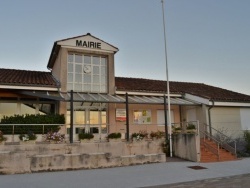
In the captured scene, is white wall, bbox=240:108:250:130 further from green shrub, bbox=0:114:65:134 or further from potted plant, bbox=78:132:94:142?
green shrub, bbox=0:114:65:134

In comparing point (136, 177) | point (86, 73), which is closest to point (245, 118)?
point (86, 73)

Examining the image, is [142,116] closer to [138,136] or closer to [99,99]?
[138,136]

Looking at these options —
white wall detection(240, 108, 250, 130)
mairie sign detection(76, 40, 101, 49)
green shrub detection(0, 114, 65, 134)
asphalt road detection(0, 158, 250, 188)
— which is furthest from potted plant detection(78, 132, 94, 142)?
white wall detection(240, 108, 250, 130)

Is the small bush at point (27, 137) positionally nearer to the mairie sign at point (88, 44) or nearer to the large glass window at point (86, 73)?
the large glass window at point (86, 73)

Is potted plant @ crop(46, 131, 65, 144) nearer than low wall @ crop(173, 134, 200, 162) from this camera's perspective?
Yes

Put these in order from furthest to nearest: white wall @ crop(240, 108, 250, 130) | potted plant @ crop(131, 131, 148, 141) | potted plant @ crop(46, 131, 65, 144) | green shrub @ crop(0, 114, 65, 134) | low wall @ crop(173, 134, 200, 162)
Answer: white wall @ crop(240, 108, 250, 130)
potted plant @ crop(131, 131, 148, 141)
green shrub @ crop(0, 114, 65, 134)
low wall @ crop(173, 134, 200, 162)
potted plant @ crop(46, 131, 65, 144)

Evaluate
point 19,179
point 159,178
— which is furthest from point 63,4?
point 159,178

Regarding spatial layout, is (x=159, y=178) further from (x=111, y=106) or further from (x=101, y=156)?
(x=111, y=106)

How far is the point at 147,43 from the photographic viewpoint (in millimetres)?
20453

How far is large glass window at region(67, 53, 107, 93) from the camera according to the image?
20.5m

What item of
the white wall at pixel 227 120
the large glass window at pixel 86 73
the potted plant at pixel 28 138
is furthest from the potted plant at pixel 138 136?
the white wall at pixel 227 120

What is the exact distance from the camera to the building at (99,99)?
1903cm

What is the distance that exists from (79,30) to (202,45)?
10.3 meters

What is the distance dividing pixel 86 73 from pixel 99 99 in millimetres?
3531
